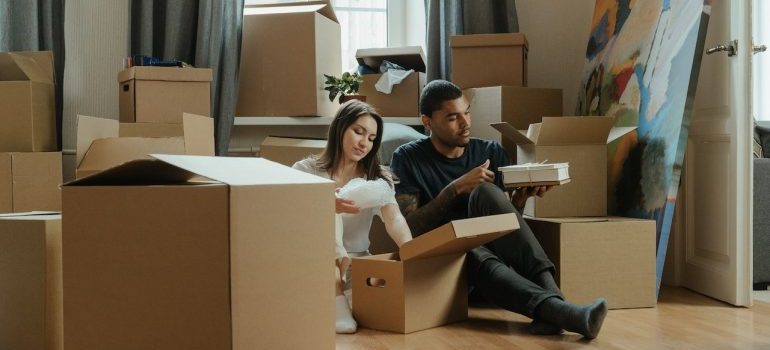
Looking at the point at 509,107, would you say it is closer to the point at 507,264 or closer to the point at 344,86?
the point at 344,86

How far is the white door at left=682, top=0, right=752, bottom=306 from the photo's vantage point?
2.73 m

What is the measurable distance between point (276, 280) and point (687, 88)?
1999 mm

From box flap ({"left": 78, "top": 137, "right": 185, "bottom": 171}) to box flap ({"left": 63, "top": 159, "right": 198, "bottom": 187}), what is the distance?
1774mm

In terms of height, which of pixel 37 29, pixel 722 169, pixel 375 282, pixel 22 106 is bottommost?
pixel 375 282

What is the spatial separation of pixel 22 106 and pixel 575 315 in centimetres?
221

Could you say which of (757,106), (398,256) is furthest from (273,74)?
(757,106)

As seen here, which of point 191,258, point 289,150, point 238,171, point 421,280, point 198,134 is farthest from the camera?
point 289,150

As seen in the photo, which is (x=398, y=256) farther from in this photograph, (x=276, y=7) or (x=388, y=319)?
(x=276, y=7)

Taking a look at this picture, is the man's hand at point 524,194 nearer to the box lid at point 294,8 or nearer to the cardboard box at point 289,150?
the cardboard box at point 289,150

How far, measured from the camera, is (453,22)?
3877 millimetres

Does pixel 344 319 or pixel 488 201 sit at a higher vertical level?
pixel 488 201

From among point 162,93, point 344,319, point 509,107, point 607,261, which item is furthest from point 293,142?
point 607,261

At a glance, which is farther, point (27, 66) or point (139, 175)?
point (27, 66)

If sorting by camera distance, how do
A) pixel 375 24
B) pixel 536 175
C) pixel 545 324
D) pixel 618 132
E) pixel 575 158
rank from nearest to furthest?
pixel 545 324 < pixel 536 175 < pixel 575 158 < pixel 618 132 < pixel 375 24
